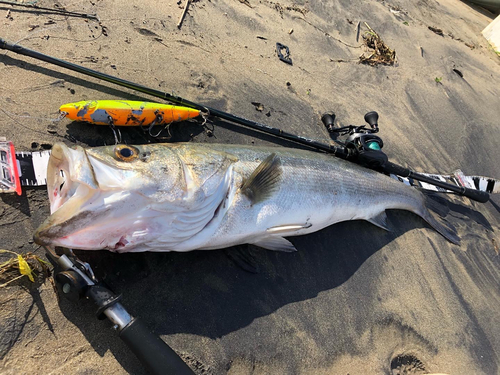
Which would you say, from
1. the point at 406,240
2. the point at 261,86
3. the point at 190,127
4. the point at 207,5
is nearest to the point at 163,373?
the point at 190,127

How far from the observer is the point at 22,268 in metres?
→ 1.84

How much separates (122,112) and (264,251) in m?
1.70

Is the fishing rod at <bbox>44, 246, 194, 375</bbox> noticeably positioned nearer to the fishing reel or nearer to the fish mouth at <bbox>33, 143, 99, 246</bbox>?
the fish mouth at <bbox>33, 143, 99, 246</bbox>

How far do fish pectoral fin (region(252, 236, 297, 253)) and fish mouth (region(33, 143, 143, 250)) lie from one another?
117 cm

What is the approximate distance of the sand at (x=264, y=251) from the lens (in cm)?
205

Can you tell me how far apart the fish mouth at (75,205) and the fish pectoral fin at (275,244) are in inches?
46.2

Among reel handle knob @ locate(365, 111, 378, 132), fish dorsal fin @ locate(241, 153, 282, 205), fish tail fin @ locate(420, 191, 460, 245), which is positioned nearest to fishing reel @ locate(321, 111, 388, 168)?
reel handle knob @ locate(365, 111, 378, 132)

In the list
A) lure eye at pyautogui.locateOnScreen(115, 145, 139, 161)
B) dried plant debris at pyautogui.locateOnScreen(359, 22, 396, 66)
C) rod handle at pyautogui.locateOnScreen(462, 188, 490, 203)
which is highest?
dried plant debris at pyautogui.locateOnScreen(359, 22, 396, 66)

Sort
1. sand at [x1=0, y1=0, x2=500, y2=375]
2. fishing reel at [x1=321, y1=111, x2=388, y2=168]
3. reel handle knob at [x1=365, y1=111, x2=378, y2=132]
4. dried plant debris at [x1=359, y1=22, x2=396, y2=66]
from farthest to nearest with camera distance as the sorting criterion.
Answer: dried plant debris at [x1=359, y1=22, x2=396, y2=66]
reel handle knob at [x1=365, y1=111, x2=378, y2=132]
fishing reel at [x1=321, y1=111, x2=388, y2=168]
sand at [x1=0, y1=0, x2=500, y2=375]

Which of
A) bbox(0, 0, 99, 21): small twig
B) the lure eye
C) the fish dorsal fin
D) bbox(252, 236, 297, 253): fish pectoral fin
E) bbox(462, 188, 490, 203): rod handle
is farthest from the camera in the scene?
bbox(462, 188, 490, 203): rod handle

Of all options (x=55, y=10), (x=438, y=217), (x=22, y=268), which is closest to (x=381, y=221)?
(x=438, y=217)

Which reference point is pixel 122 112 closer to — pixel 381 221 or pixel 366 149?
pixel 366 149

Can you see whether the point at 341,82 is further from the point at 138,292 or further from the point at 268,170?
the point at 138,292

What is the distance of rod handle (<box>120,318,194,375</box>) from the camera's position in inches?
63.7
